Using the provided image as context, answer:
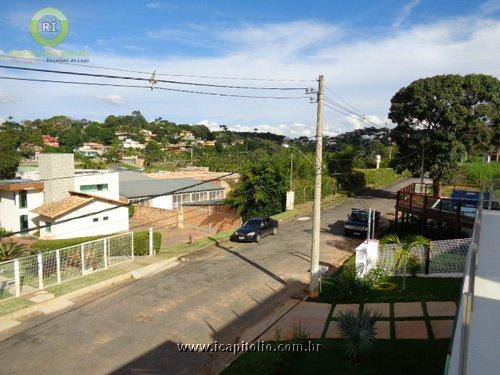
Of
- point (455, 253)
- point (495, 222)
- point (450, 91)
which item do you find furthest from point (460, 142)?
point (495, 222)

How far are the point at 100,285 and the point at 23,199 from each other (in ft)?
64.1

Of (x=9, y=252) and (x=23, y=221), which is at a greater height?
(x=9, y=252)

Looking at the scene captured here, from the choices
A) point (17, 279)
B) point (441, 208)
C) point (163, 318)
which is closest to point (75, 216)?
point (17, 279)

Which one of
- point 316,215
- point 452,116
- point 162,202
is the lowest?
point 162,202

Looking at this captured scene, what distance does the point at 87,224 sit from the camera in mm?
30438

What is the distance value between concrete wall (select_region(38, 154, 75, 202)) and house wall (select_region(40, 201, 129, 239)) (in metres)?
2.16

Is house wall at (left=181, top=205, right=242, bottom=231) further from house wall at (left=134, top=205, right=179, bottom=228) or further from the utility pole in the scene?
the utility pole

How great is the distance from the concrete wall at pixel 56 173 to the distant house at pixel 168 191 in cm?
792

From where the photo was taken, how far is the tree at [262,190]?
3656 cm

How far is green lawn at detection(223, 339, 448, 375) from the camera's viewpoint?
8953 millimetres

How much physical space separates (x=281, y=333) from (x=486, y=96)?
27910 millimetres

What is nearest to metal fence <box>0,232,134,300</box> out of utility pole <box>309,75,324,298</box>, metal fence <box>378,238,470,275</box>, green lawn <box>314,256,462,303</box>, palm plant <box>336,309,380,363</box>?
utility pole <box>309,75,324,298</box>

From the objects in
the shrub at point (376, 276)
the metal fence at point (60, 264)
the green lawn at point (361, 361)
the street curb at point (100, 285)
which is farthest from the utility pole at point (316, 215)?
the metal fence at point (60, 264)

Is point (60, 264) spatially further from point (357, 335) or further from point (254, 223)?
point (357, 335)
